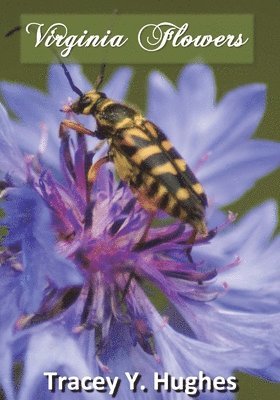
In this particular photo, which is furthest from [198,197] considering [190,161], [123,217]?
[190,161]

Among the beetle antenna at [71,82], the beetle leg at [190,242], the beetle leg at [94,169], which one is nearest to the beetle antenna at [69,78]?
the beetle antenna at [71,82]

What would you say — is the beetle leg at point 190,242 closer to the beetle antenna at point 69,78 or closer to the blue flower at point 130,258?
the blue flower at point 130,258

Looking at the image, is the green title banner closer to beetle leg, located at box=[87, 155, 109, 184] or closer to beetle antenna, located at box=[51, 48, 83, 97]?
beetle antenna, located at box=[51, 48, 83, 97]

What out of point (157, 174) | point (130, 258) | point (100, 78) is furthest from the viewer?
point (100, 78)

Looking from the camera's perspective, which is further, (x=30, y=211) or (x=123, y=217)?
(x=123, y=217)

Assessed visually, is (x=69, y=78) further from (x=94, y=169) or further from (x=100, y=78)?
(x=94, y=169)

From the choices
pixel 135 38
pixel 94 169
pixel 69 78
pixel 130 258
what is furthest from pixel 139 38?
pixel 130 258

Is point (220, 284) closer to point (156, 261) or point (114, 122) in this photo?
point (156, 261)
